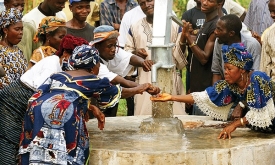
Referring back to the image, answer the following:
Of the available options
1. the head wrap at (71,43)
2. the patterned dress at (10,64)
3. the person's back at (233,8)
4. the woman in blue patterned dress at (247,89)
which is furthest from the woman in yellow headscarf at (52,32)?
the person's back at (233,8)

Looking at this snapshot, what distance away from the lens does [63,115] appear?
6086 millimetres

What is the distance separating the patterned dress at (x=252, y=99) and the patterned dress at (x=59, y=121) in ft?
4.58

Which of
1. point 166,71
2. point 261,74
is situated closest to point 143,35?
point 166,71

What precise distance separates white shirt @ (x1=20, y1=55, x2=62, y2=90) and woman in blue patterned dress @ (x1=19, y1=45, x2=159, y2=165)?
25cm

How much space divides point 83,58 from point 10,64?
149cm

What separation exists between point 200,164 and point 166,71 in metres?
1.28

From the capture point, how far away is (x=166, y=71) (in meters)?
7.25

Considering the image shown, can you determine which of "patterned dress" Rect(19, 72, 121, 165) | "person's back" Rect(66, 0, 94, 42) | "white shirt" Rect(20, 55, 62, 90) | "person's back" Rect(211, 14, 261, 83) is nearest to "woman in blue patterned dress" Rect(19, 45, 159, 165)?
"patterned dress" Rect(19, 72, 121, 165)

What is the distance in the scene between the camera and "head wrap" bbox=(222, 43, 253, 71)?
682 centimetres

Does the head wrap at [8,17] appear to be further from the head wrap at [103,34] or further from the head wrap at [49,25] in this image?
the head wrap at [103,34]

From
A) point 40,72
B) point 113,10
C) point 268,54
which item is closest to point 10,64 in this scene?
point 40,72

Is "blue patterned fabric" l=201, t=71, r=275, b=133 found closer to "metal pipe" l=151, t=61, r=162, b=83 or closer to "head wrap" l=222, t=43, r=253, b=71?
"head wrap" l=222, t=43, r=253, b=71

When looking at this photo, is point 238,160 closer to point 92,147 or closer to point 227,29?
point 92,147

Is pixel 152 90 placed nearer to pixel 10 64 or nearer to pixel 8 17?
pixel 10 64
